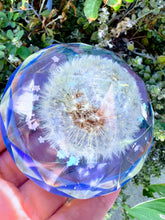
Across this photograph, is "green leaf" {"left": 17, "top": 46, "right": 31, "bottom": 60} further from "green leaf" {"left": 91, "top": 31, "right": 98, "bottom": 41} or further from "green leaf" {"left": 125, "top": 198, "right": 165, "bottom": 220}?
"green leaf" {"left": 125, "top": 198, "right": 165, "bottom": 220}

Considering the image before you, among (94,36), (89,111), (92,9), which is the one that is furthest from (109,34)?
(89,111)

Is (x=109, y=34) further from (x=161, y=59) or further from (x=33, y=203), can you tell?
(x=33, y=203)

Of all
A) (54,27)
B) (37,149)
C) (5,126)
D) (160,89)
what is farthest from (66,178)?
(54,27)

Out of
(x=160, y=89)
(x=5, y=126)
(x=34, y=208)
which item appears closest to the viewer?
(x=5, y=126)

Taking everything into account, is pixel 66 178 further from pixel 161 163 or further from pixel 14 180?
pixel 161 163

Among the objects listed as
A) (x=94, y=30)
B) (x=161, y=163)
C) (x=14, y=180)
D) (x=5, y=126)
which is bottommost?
(x=161, y=163)

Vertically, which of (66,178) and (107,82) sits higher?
(107,82)

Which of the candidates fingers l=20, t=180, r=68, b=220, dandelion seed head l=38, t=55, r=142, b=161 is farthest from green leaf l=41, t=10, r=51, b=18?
fingers l=20, t=180, r=68, b=220
